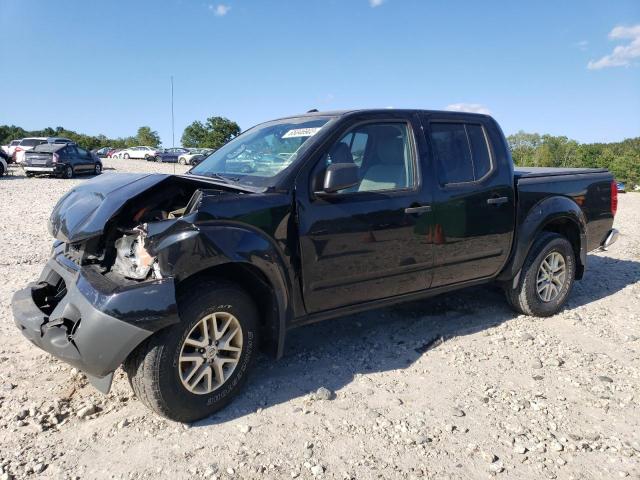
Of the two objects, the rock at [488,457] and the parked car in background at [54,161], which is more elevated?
the parked car in background at [54,161]

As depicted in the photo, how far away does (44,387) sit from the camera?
3.33 metres

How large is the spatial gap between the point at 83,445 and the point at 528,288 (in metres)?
4.01

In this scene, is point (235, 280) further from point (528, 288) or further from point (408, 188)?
point (528, 288)

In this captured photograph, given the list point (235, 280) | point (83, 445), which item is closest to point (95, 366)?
point (83, 445)

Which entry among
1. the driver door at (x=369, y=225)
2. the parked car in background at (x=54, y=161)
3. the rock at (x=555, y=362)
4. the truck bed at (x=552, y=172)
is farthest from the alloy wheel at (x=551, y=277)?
the parked car in background at (x=54, y=161)

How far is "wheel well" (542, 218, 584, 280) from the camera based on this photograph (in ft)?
16.9

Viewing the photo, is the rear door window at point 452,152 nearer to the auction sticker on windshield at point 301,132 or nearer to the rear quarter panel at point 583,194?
the rear quarter panel at point 583,194

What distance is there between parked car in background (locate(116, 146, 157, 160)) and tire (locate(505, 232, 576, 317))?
48500 millimetres

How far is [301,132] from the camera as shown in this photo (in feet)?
12.2

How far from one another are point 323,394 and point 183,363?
38.7 inches

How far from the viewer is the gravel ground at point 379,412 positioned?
2639 mm

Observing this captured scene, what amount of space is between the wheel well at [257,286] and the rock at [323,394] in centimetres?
42

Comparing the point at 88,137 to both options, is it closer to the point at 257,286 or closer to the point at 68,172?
the point at 68,172

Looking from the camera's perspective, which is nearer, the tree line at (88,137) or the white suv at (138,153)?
the white suv at (138,153)
